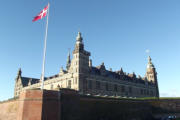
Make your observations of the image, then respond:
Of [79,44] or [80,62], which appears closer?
[80,62]

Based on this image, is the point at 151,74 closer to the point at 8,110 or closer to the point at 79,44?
the point at 79,44

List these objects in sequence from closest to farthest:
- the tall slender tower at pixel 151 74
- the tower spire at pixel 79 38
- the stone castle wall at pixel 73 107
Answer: the stone castle wall at pixel 73 107, the tower spire at pixel 79 38, the tall slender tower at pixel 151 74

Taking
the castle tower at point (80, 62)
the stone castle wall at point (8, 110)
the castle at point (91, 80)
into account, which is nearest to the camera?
the stone castle wall at point (8, 110)

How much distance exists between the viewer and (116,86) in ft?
186

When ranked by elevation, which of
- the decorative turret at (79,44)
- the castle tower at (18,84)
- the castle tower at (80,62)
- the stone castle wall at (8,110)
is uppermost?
the decorative turret at (79,44)

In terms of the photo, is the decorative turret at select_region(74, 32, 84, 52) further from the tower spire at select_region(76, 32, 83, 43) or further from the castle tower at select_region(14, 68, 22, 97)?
the castle tower at select_region(14, 68, 22, 97)

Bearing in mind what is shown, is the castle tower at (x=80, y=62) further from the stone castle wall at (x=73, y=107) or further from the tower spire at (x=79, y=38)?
the stone castle wall at (x=73, y=107)

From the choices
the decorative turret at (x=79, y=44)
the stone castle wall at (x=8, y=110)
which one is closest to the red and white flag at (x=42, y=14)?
the stone castle wall at (x=8, y=110)

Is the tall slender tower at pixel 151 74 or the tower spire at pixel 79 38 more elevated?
the tower spire at pixel 79 38

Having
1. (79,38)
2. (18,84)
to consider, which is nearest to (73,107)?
(79,38)

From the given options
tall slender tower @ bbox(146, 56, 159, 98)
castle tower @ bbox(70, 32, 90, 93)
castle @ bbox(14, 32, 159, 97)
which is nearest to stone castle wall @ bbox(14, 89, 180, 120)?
castle @ bbox(14, 32, 159, 97)

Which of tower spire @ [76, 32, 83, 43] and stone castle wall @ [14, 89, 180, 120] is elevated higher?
tower spire @ [76, 32, 83, 43]

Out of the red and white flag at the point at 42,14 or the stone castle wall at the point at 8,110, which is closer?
the red and white flag at the point at 42,14

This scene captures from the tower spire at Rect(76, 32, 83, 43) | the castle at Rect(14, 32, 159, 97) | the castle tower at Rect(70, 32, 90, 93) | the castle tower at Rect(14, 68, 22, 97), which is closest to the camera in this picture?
the castle tower at Rect(70, 32, 90, 93)
